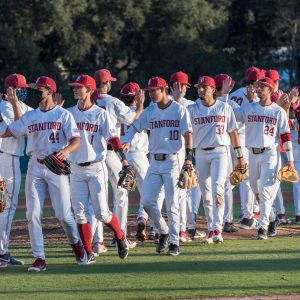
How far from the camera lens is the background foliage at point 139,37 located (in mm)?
45084

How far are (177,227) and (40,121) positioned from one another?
2.39 meters

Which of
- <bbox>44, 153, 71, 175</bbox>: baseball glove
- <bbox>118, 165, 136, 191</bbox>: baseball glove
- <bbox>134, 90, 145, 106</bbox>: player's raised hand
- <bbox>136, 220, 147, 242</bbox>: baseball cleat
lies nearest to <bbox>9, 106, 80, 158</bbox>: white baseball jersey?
<bbox>44, 153, 71, 175</bbox>: baseball glove

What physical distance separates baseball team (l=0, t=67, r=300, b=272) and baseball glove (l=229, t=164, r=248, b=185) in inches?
2.3

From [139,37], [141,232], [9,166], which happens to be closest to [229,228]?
[141,232]

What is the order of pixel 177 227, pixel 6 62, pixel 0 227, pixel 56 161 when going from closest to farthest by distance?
pixel 56 161, pixel 0 227, pixel 177 227, pixel 6 62

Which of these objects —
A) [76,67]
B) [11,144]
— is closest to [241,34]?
[76,67]

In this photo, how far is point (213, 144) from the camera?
13500 mm

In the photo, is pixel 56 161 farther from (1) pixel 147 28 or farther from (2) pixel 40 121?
(1) pixel 147 28

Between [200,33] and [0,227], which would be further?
[200,33]

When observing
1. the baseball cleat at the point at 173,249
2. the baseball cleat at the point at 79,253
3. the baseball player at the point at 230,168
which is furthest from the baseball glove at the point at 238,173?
the baseball cleat at the point at 79,253

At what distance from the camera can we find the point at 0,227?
11703mm

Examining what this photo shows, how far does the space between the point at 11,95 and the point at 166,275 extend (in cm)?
269

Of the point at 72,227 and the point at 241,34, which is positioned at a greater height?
the point at 241,34

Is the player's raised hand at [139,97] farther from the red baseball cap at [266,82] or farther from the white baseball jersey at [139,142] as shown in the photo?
the red baseball cap at [266,82]
